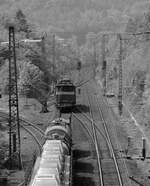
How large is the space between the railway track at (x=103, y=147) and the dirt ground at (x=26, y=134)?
4.12 meters

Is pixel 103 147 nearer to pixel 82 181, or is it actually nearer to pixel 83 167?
pixel 83 167

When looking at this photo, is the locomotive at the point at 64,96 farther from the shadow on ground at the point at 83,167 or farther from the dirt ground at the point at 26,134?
the shadow on ground at the point at 83,167

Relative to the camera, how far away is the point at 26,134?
1585 inches

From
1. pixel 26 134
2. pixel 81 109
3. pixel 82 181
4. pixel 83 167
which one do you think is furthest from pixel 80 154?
pixel 81 109

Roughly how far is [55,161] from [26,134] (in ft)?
62.6

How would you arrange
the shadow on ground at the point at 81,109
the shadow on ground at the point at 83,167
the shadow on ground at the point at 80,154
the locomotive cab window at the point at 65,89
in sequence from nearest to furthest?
1. the shadow on ground at the point at 83,167
2. the shadow on ground at the point at 80,154
3. the locomotive cab window at the point at 65,89
4. the shadow on ground at the point at 81,109

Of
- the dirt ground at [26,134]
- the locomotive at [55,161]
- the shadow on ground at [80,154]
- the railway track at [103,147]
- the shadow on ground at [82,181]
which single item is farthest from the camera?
the shadow on ground at [80,154]

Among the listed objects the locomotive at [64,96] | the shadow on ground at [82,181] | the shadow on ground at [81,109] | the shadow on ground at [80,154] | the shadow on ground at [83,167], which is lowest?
the shadow on ground at [82,181]

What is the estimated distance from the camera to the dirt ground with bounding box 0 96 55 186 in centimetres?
2836

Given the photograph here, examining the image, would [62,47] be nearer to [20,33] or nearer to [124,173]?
[20,33]

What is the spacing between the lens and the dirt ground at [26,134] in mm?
28359

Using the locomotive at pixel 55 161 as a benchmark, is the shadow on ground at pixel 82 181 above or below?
below

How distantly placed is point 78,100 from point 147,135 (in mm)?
23549

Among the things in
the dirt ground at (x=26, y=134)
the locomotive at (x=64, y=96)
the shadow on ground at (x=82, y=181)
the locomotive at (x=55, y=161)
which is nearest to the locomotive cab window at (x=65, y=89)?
the locomotive at (x=64, y=96)
